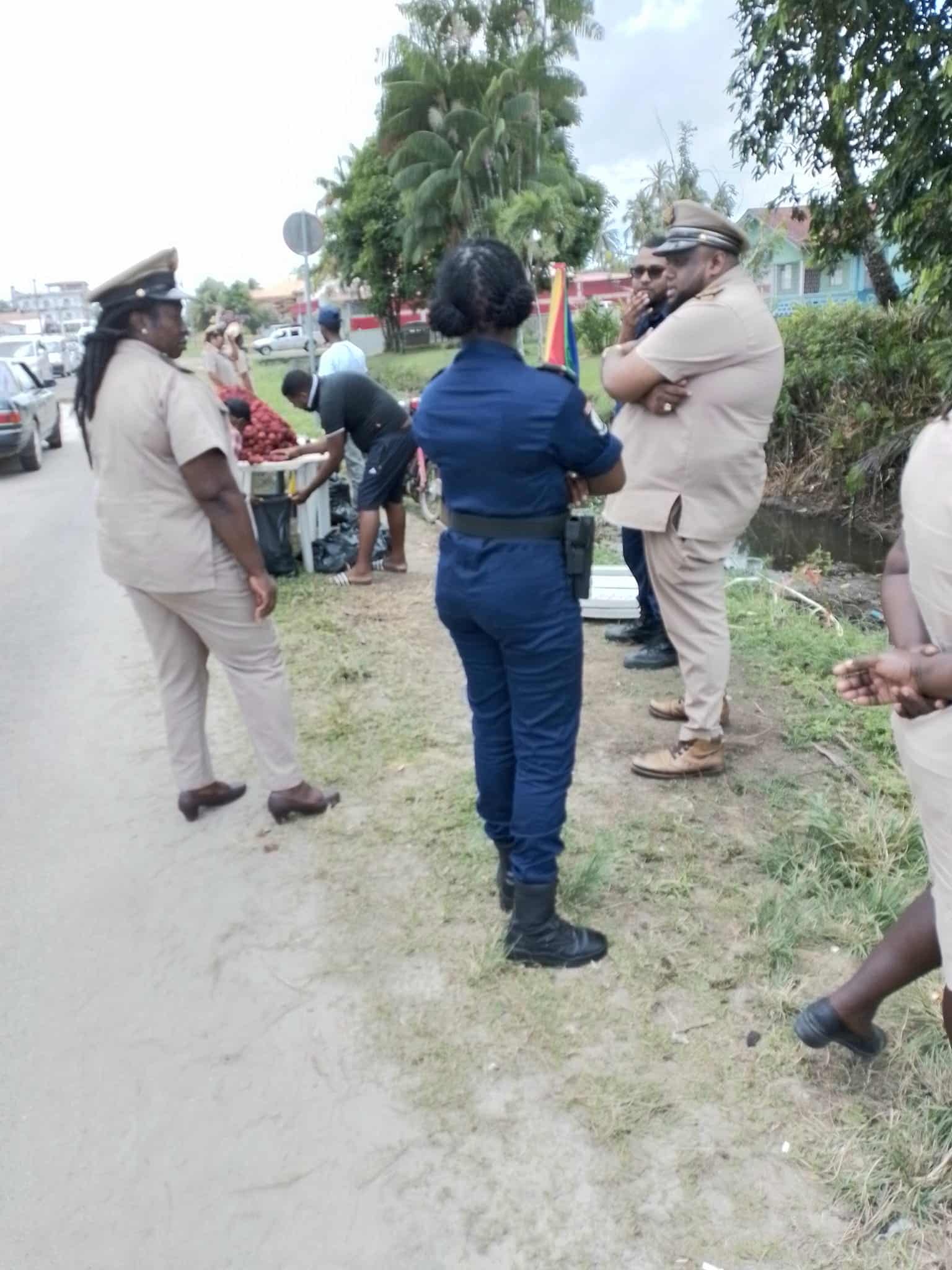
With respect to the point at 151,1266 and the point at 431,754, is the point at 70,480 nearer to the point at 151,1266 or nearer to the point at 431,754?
the point at 431,754

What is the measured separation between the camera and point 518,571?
2.81 metres

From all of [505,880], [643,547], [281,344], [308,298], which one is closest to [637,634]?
[643,547]

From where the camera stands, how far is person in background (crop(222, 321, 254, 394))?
411 inches

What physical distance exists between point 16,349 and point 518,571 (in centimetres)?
2070

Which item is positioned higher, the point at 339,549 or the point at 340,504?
the point at 340,504

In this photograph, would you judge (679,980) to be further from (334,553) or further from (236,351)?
(236,351)

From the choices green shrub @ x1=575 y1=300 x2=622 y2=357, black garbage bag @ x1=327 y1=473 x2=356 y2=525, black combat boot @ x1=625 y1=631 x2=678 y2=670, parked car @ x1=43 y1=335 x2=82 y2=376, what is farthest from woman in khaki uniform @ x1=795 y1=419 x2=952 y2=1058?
parked car @ x1=43 y1=335 x2=82 y2=376

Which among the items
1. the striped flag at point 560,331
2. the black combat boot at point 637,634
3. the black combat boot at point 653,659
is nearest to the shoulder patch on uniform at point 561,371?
the black combat boot at point 653,659

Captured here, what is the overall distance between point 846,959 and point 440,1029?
3.78 ft

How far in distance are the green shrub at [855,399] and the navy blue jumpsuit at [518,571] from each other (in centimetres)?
944

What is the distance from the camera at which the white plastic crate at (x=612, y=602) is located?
6277 millimetres

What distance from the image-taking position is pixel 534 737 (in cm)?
298

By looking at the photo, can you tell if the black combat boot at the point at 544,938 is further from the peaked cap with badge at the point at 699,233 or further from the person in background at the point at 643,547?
the peaked cap with badge at the point at 699,233

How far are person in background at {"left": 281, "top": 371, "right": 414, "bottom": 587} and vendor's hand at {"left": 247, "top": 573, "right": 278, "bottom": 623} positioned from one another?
3.50 meters
